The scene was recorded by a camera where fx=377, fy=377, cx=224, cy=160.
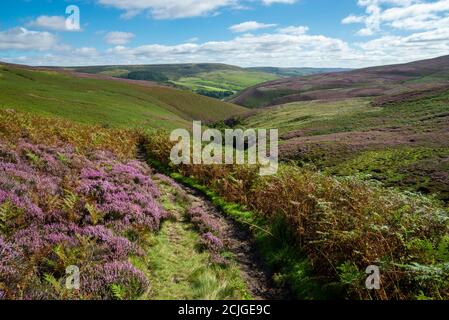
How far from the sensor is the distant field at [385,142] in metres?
21.1

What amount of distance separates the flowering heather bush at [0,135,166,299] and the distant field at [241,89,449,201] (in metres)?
9.37

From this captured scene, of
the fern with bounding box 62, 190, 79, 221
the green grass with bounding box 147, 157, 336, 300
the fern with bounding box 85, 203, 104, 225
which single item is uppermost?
the fern with bounding box 62, 190, 79, 221

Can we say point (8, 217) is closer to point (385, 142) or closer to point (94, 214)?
point (94, 214)

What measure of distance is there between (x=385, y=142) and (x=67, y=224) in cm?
2648

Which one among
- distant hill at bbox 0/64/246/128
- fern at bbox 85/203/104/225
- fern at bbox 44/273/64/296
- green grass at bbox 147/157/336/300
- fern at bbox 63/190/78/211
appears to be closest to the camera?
fern at bbox 44/273/64/296

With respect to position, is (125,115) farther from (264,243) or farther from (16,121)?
(264,243)

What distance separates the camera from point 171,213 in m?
13.6

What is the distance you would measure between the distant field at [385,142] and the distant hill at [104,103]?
21.7m

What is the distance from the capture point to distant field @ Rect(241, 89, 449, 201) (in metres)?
21.1

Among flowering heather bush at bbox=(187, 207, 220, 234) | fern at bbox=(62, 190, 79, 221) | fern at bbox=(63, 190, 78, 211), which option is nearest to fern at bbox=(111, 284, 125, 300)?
fern at bbox=(62, 190, 79, 221)

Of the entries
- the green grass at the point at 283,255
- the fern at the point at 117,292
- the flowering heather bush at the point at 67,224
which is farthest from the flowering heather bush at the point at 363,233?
the fern at the point at 117,292

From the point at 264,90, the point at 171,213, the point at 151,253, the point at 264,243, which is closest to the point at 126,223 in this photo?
the point at 151,253

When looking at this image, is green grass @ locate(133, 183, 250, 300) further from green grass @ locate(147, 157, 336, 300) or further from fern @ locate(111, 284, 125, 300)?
green grass @ locate(147, 157, 336, 300)

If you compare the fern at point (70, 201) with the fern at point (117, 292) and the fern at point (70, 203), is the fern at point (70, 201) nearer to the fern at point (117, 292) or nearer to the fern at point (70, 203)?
the fern at point (70, 203)
